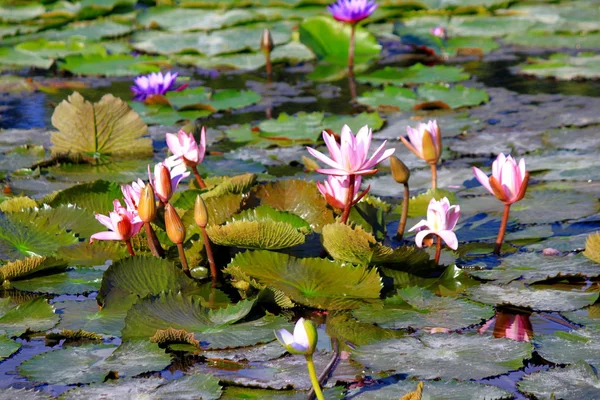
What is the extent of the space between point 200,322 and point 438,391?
0.64 m

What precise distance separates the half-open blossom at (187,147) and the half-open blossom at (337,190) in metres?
0.48

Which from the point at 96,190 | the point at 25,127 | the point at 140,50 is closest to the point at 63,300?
the point at 96,190

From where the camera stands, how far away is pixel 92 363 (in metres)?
1.93

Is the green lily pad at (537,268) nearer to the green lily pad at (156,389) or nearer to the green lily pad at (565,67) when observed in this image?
the green lily pad at (156,389)

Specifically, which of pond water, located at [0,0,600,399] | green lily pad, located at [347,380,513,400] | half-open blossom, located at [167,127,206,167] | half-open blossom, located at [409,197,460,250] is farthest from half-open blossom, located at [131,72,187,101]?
green lily pad, located at [347,380,513,400]

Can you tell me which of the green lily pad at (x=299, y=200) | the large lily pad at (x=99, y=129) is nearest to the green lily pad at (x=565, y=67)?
the large lily pad at (x=99, y=129)

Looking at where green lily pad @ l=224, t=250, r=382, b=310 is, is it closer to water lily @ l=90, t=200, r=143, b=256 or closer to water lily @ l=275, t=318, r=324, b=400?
water lily @ l=90, t=200, r=143, b=256

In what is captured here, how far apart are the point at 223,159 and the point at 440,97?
166 centimetres

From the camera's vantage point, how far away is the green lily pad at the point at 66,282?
237cm

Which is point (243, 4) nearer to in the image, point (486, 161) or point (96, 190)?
point (486, 161)

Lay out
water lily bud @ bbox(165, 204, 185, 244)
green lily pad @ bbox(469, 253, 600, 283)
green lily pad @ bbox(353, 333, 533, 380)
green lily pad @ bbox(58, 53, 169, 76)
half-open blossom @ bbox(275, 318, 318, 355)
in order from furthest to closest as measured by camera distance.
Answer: green lily pad @ bbox(58, 53, 169, 76), green lily pad @ bbox(469, 253, 600, 283), water lily bud @ bbox(165, 204, 185, 244), green lily pad @ bbox(353, 333, 533, 380), half-open blossom @ bbox(275, 318, 318, 355)

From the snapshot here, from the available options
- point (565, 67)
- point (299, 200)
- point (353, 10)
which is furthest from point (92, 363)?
point (565, 67)

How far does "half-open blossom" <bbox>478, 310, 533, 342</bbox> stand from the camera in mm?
2057

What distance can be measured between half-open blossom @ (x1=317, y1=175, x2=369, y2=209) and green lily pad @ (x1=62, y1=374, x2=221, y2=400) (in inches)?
30.6
